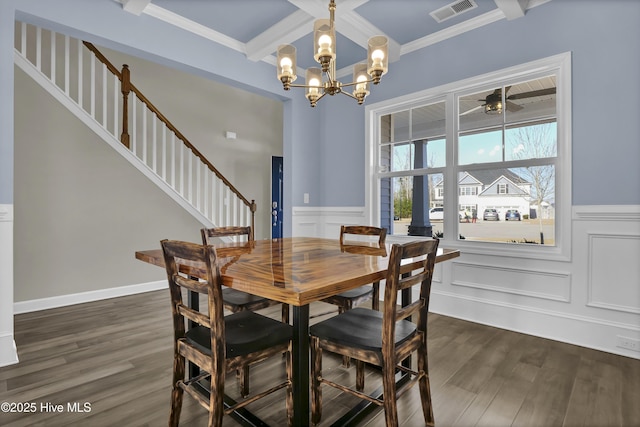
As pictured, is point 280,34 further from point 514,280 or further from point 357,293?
point 514,280

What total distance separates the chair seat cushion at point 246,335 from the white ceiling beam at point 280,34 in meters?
2.61

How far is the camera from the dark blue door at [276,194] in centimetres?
621

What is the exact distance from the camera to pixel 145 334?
281 cm

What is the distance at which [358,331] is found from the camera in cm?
155

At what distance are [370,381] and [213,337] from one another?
1.17 m

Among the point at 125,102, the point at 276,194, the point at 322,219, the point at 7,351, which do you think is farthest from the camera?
the point at 276,194

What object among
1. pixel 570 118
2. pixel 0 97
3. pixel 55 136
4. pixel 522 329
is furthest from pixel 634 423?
pixel 55 136

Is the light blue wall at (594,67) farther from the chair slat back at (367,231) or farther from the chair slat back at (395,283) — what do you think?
the chair slat back at (395,283)

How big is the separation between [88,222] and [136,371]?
2.37 metres

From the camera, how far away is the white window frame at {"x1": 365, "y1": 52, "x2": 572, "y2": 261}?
2.67 meters

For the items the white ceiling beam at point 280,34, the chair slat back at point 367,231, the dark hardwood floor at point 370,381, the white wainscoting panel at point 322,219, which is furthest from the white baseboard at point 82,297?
the white ceiling beam at point 280,34

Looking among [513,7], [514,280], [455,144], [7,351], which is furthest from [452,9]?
[7,351]

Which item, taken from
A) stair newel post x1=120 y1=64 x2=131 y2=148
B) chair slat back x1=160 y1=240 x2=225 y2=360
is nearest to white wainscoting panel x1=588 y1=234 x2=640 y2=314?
chair slat back x1=160 y1=240 x2=225 y2=360

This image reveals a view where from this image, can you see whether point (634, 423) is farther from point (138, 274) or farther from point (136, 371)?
point (138, 274)
